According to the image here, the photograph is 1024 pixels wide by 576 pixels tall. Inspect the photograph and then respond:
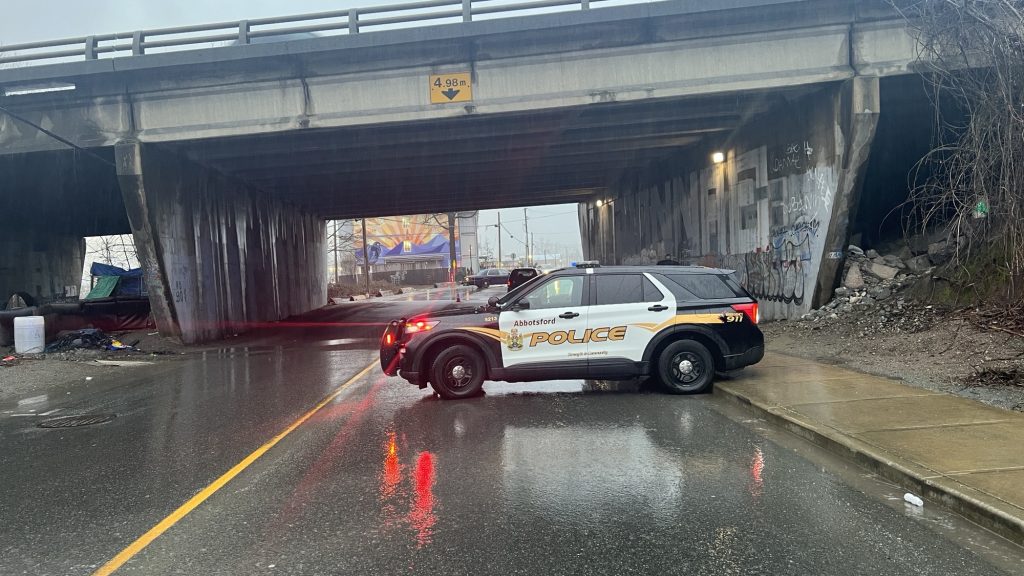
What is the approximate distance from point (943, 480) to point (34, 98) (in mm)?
17954

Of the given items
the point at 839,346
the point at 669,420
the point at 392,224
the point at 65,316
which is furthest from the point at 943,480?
the point at 392,224

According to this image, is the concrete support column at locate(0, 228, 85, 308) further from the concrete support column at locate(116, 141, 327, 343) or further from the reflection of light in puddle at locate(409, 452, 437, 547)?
the reflection of light in puddle at locate(409, 452, 437, 547)

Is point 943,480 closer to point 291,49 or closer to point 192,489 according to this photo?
point 192,489

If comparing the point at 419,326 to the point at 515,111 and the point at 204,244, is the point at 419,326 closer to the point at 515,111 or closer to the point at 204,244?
the point at 515,111

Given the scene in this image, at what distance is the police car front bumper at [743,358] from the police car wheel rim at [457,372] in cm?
329

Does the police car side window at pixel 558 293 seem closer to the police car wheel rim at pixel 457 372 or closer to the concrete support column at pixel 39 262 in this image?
the police car wheel rim at pixel 457 372

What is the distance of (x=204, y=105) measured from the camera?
15.3 meters

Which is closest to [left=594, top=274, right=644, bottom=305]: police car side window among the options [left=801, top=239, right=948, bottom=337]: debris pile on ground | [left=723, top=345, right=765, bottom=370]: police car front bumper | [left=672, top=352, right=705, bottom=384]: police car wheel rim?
[left=672, top=352, right=705, bottom=384]: police car wheel rim

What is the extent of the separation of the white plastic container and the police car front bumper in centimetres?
1461

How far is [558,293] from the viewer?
888 cm

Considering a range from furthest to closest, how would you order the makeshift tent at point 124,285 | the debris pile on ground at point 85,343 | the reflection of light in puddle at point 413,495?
1. the makeshift tent at point 124,285
2. the debris pile on ground at point 85,343
3. the reflection of light in puddle at point 413,495

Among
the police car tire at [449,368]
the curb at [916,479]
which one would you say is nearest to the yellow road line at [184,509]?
the police car tire at [449,368]

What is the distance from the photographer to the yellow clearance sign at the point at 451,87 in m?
14.6

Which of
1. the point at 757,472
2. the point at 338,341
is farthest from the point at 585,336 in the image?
the point at 338,341
